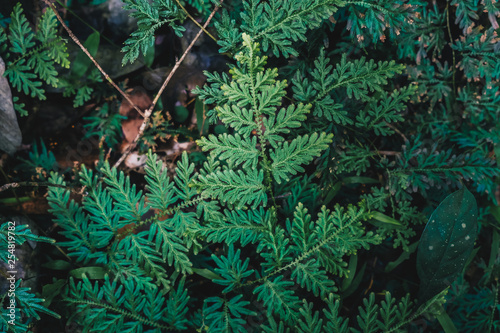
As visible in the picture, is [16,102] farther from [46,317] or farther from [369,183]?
[369,183]

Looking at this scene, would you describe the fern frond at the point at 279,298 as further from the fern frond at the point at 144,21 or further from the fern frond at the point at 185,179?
the fern frond at the point at 144,21

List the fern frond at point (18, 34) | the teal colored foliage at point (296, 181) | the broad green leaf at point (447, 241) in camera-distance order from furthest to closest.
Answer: the fern frond at point (18, 34) → the broad green leaf at point (447, 241) → the teal colored foliage at point (296, 181)

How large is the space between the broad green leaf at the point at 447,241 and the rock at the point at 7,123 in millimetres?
2714

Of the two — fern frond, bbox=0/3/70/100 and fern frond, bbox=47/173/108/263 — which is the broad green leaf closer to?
fern frond, bbox=47/173/108/263

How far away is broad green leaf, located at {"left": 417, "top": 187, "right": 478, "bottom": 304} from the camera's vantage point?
2.05 meters

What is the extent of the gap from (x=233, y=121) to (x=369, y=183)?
1.24 meters

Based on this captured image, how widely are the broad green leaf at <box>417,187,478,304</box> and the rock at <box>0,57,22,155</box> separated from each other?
2714 mm

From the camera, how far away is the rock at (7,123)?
2223 millimetres

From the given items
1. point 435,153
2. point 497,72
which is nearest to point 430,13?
point 497,72

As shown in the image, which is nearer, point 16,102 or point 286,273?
point 286,273

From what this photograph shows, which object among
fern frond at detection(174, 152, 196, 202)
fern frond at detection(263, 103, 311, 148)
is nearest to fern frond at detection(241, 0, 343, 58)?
fern frond at detection(263, 103, 311, 148)

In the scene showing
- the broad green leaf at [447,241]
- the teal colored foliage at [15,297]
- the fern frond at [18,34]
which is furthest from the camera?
the fern frond at [18,34]

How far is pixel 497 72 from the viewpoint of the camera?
7.00 ft

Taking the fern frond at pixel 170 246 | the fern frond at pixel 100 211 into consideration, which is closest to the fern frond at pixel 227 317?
the fern frond at pixel 170 246
